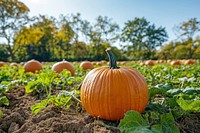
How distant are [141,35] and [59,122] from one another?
5891 centimetres

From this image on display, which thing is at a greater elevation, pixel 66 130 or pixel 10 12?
pixel 10 12

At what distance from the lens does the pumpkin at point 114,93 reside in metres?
2.21

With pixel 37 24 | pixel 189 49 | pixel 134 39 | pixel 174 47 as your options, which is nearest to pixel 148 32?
pixel 134 39

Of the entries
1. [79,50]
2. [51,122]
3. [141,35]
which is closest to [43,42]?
[79,50]

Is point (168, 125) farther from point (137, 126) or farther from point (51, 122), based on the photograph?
point (51, 122)

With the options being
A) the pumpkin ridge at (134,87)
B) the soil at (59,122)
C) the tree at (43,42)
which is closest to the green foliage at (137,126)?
the soil at (59,122)

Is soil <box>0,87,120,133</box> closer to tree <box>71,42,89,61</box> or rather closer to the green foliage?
the green foliage

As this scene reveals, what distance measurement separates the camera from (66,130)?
2.03 m

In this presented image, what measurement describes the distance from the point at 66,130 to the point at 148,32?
60.8 m

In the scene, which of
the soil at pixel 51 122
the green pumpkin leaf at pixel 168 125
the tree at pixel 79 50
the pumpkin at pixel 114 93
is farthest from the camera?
the tree at pixel 79 50

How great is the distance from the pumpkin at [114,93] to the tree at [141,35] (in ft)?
173

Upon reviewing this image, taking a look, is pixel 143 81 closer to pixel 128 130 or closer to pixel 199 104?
pixel 199 104

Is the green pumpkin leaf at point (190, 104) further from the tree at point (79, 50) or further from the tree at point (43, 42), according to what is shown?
the tree at point (79, 50)

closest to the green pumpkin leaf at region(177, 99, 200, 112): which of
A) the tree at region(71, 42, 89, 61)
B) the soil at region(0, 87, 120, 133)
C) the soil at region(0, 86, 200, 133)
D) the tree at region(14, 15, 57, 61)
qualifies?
the soil at region(0, 86, 200, 133)
